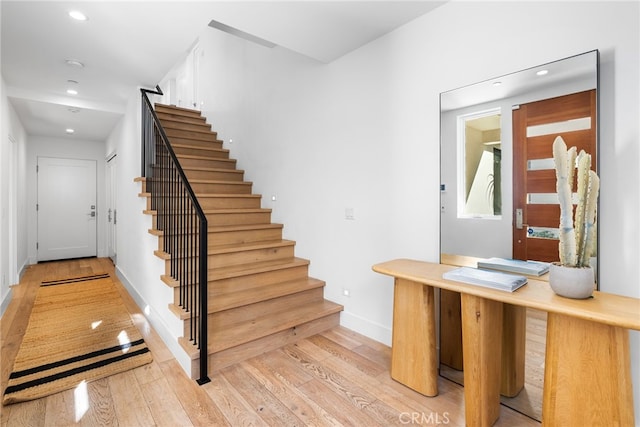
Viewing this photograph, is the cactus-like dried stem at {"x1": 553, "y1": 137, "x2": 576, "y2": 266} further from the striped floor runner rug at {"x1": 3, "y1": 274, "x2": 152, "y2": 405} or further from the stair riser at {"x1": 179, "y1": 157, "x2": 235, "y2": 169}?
the stair riser at {"x1": 179, "y1": 157, "x2": 235, "y2": 169}

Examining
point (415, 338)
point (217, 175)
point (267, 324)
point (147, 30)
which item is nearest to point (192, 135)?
point (217, 175)

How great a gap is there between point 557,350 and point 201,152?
14.0ft

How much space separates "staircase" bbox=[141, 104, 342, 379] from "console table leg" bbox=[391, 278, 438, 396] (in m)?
0.91

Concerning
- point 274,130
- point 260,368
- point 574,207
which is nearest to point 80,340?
point 260,368

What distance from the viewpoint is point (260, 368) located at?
2221mm

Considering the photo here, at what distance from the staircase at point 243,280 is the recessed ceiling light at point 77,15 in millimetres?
1555

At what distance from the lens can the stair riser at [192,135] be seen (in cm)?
→ 445

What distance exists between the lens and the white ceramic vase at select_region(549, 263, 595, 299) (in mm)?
1390

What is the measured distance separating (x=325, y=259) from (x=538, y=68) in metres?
2.16

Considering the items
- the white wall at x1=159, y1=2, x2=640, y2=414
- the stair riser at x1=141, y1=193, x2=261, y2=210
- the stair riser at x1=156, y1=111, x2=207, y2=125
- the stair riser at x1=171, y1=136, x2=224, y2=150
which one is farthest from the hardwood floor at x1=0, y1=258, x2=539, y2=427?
the stair riser at x1=156, y1=111, x2=207, y2=125

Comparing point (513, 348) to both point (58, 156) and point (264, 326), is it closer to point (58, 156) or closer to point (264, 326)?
point (264, 326)

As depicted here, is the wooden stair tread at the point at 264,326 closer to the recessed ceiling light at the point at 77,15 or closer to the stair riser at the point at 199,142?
the recessed ceiling light at the point at 77,15

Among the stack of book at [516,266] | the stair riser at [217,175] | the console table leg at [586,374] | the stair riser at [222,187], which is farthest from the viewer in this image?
the stair riser at [217,175]

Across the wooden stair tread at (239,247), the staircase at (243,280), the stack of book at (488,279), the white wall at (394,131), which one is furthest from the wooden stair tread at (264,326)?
the stack of book at (488,279)
